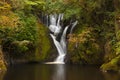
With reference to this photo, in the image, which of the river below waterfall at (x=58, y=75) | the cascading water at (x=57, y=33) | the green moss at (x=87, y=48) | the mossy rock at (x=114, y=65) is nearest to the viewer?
the river below waterfall at (x=58, y=75)

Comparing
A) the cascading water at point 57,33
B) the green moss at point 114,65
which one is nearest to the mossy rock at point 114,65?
the green moss at point 114,65

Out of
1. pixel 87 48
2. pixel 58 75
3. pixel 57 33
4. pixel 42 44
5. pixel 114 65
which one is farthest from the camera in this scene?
pixel 57 33

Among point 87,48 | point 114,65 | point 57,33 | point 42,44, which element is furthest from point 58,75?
point 57,33

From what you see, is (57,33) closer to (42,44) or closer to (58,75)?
(42,44)

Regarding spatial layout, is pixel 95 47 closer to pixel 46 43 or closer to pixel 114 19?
pixel 114 19

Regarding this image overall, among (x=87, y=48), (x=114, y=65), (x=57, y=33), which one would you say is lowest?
(x=114, y=65)

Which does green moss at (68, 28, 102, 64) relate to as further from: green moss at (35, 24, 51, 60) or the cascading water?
green moss at (35, 24, 51, 60)

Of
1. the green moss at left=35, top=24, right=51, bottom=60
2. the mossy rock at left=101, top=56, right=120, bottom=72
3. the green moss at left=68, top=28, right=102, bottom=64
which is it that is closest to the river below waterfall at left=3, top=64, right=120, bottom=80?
the mossy rock at left=101, top=56, right=120, bottom=72

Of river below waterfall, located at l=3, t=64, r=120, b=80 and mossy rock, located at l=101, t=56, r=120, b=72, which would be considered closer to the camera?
river below waterfall, located at l=3, t=64, r=120, b=80

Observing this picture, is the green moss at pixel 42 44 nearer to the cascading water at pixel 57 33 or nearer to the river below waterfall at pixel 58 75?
the cascading water at pixel 57 33

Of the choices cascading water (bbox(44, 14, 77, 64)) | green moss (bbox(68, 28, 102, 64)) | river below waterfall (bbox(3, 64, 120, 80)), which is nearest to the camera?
river below waterfall (bbox(3, 64, 120, 80))

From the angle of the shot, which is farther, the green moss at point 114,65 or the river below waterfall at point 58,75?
the green moss at point 114,65

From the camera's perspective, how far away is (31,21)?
114ft

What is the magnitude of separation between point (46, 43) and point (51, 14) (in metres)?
4.11
